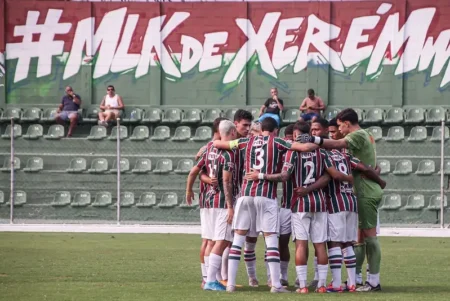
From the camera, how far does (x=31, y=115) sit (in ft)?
98.7

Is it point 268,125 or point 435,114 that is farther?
point 435,114

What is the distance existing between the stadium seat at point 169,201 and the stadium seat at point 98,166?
1747mm

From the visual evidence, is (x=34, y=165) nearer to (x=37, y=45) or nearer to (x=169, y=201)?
(x=169, y=201)

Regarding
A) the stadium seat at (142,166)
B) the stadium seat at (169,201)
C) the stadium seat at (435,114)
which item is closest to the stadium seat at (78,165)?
the stadium seat at (142,166)

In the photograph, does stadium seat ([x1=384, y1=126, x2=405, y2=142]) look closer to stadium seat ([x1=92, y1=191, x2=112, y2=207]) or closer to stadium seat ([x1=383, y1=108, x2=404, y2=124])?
stadium seat ([x1=383, y1=108, x2=404, y2=124])

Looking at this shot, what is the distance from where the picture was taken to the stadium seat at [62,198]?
26.6 m

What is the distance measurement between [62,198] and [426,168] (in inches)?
352

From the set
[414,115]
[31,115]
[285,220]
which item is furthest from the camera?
[31,115]

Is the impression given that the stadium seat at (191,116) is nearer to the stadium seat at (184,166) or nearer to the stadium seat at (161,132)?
the stadium seat at (161,132)

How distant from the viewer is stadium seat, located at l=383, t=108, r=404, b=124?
28547mm

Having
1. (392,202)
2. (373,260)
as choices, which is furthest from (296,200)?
(392,202)

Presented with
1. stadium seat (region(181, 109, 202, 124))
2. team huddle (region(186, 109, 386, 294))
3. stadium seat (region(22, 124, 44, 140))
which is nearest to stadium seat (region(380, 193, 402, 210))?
stadium seat (region(181, 109, 202, 124))

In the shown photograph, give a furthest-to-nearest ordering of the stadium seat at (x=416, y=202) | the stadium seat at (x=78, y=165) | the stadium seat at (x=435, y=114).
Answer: the stadium seat at (x=435, y=114), the stadium seat at (x=78, y=165), the stadium seat at (x=416, y=202)

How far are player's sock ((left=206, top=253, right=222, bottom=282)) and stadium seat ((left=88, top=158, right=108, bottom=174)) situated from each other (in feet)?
48.0
